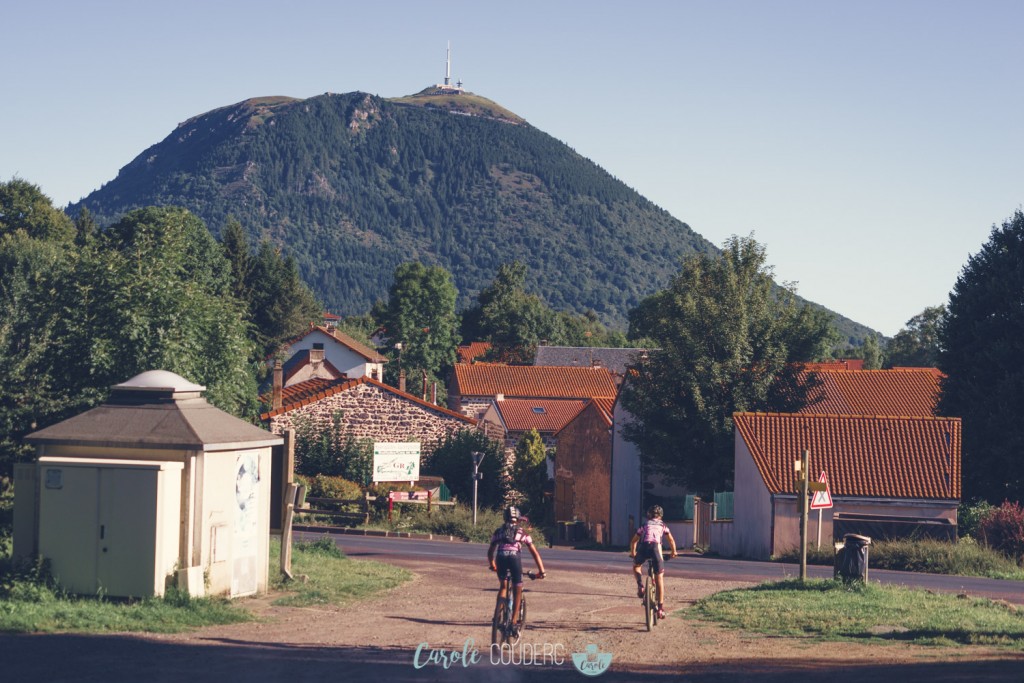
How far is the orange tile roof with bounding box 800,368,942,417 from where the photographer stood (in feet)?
166

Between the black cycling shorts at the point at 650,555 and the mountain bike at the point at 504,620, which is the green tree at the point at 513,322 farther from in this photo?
the mountain bike at the point at 504,620

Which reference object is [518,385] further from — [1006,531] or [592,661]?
[592,661]

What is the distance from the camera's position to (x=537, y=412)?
6444cm

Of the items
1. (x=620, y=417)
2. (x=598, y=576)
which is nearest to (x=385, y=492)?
(x=620, y=417)

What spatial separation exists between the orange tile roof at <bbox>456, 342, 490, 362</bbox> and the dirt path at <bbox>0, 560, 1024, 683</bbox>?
8552 cm

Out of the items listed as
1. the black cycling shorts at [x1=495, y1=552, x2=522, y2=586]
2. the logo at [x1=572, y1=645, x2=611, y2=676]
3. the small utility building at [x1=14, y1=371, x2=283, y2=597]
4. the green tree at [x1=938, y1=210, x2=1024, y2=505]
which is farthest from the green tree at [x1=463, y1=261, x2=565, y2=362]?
the logo at [x1=572, y1=645, x2=611, y2=676]

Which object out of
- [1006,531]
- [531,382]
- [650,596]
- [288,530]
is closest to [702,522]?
[1006,531]

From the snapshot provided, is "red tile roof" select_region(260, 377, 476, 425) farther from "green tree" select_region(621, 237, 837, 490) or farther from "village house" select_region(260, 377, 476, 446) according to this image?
"green tree" select_region(621, 237, 837, 490)

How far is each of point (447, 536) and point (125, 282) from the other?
1254 centimetres

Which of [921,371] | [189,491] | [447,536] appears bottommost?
[447,536]

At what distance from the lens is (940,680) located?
10.5 m

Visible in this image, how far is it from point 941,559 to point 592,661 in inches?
671

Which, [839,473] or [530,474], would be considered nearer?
[839,473]

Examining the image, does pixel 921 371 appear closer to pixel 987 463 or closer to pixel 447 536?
pixel 987 463
